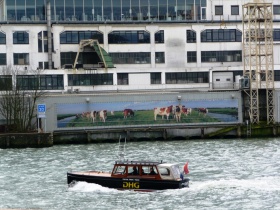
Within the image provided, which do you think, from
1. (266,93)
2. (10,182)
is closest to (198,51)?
(266,93)

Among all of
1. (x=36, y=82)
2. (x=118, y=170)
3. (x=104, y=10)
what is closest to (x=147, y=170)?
(x=118, y=170)

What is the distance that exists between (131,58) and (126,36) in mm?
2923

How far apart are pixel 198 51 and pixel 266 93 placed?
560 inches

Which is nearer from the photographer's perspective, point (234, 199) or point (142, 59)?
point (234, 199)

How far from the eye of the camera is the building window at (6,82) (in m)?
110

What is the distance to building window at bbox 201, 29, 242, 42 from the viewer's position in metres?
124

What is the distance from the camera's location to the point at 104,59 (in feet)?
392

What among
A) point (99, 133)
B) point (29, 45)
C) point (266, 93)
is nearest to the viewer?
point (99, 133)

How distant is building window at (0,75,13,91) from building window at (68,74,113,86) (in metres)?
8.20

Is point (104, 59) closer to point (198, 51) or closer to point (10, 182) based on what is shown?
point (198, 51)

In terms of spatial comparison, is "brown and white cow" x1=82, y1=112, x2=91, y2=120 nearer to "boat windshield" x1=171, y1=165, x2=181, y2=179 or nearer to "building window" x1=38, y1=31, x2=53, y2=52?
"building window" x1=38, y1=31, x2=53, y2=52

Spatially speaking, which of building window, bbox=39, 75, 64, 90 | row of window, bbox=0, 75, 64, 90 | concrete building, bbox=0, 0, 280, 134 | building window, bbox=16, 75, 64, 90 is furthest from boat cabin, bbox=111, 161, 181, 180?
building window, bbox=39, 75, 64, 90

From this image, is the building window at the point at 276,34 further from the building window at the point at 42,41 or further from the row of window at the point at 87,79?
the building window at the point at 42,41

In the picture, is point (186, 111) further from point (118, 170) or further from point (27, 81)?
point (118, 170)
